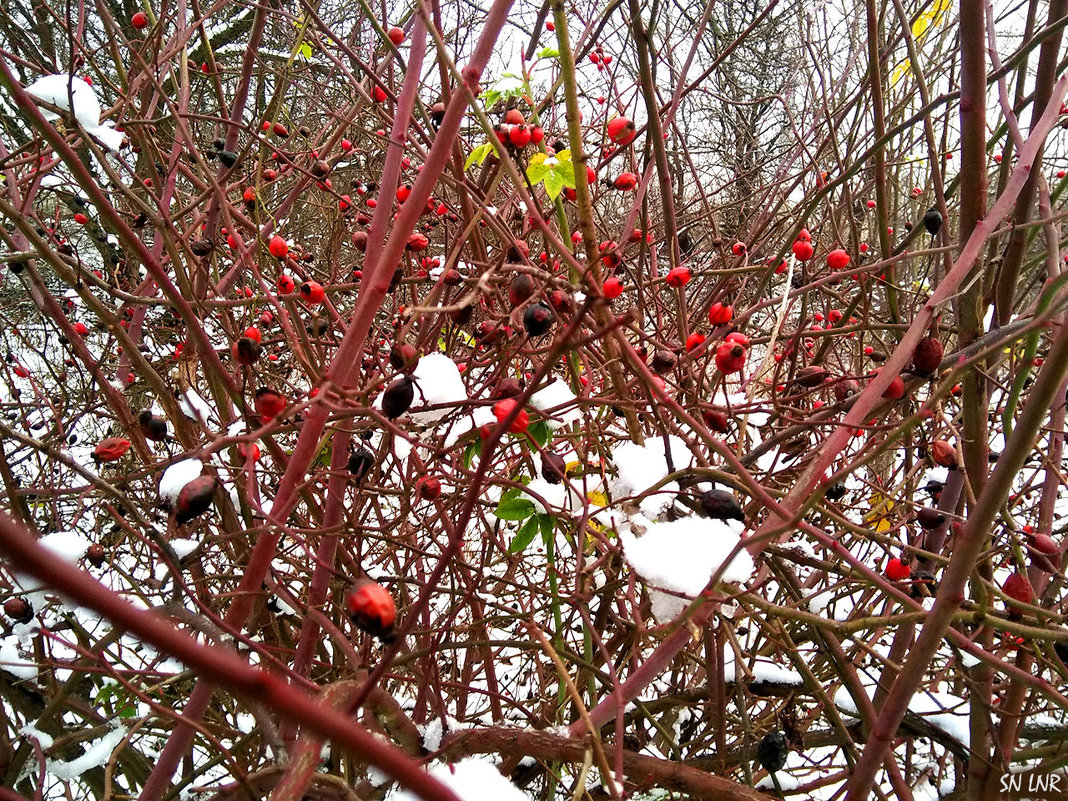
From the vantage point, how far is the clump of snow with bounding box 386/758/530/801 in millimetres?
877

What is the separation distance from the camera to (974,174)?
1131 millimetres

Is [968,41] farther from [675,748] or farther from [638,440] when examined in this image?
[675,748]

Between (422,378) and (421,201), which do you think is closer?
(421,201)

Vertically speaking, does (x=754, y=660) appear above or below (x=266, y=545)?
above

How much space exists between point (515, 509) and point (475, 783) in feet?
1.18

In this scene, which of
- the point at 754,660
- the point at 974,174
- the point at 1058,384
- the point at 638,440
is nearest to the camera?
the point at 1058,384

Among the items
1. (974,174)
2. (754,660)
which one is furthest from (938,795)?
(974,174)

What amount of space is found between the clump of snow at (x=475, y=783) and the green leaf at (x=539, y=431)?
0.46 m

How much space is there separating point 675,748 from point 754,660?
0.29 meters

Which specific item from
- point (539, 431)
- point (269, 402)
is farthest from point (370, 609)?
point (539, 431)

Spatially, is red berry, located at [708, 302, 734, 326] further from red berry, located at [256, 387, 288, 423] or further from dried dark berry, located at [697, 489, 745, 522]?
red berry, located at [256, 387, 288, 423]

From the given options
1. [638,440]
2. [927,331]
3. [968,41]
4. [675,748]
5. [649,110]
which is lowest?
[675,748]

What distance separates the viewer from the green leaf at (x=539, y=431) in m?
1.02

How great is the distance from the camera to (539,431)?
1035 mm
